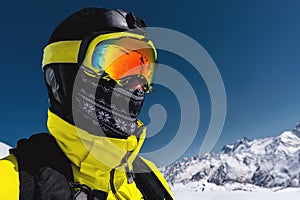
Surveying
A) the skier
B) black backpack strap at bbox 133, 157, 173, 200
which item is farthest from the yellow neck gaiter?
black backpack strap at bbox 133, 157, 173, 200

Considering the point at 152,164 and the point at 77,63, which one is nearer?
the point at 77,63

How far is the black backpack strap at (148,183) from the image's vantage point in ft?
7.34

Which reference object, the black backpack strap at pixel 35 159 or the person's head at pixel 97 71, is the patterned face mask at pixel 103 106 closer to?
the person's head at pixel 97 71

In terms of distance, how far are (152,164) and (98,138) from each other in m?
0.77

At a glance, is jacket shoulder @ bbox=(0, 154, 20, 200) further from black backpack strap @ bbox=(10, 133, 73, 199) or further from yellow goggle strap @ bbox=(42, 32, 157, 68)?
yellow goggle strap @ bbox=(42, 32, 157, 68)

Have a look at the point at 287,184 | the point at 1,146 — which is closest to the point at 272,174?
the point at 287,184

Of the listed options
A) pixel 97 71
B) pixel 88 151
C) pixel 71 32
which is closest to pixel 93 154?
pixel 88 151

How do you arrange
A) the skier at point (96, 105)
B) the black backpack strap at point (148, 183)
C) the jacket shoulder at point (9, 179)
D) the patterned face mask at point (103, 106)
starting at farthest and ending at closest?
the black backpack strap at point (148, 183), the patterned face mask at point (103, 106), the skier at point (96, 105), the jacket shoulder at point (9, 179)

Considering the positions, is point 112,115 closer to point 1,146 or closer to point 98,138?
point 98,138

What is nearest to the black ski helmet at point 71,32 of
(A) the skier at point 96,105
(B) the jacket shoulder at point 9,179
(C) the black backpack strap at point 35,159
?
(A) the skier at point 96,105

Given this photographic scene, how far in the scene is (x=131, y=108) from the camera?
215 centimetres

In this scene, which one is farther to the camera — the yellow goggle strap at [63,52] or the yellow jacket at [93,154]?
the yellow goggle strap at [63,52]

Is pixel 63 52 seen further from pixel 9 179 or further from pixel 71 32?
pixel 9 179

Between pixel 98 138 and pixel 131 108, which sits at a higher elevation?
pixel 131 108
